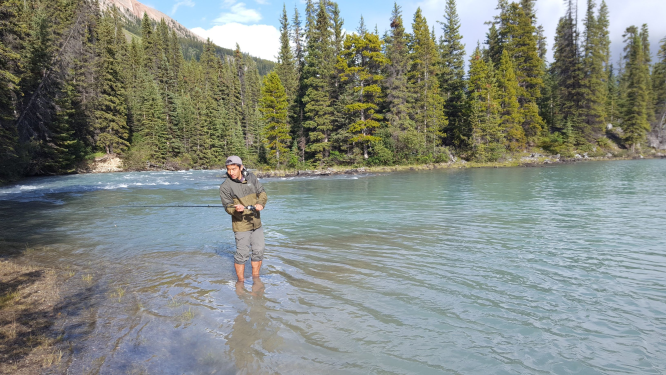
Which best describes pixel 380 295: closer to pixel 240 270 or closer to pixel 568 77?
pixel 240 270

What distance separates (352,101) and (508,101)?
21.5 meters

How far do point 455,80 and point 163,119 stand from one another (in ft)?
146

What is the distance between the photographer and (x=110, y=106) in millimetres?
46344

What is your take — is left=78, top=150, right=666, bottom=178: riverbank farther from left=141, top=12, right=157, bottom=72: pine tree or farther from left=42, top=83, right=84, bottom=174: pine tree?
left=141, top=12, right=157, bottom=72: pine tree

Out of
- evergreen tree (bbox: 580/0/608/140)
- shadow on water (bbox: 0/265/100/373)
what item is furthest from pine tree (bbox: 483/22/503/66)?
shadow on water (bbox: 0/265/100/373)

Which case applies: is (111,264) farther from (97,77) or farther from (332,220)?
(97,77)

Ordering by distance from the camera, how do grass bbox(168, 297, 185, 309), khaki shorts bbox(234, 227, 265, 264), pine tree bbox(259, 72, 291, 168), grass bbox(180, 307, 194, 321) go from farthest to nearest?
1. pine tree bbox(259, 72, 291, 168)
2. khaki shorts bbox(234, 227, 265, 264)
3. grass bbox(168, 297, 185, 309)
4. grass bbox(180, 307, 194, 321)

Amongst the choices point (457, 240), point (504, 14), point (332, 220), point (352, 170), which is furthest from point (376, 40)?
point (457, 240)

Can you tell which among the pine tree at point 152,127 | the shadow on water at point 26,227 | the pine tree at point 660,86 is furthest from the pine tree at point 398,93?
the pine tree at point 660,86

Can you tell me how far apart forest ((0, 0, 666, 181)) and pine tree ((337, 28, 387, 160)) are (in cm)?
17

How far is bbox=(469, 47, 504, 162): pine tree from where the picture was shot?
138ft

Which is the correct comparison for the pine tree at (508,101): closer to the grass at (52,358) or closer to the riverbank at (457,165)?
the riverbank at (457,165)

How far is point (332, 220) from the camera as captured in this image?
1238 cm

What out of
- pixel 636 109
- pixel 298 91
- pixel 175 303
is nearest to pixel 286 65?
pixel 298 91
